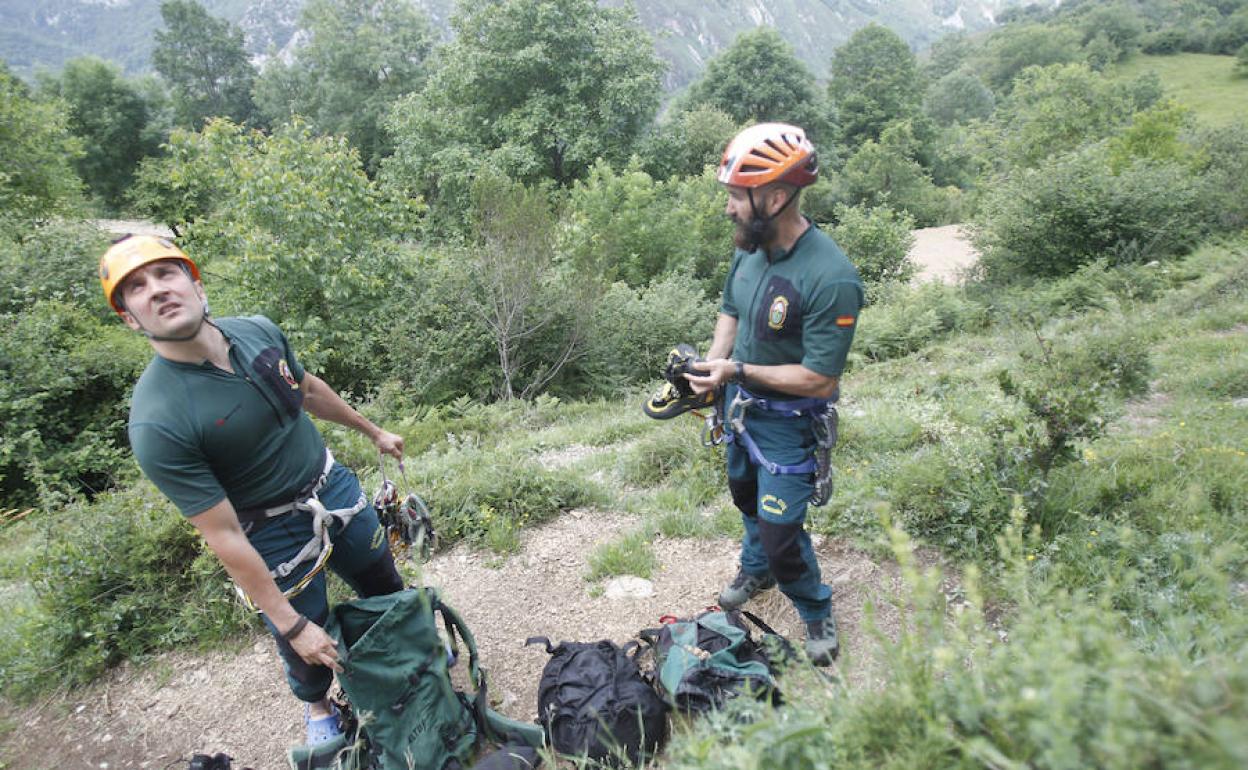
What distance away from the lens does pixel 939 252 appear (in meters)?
26.5

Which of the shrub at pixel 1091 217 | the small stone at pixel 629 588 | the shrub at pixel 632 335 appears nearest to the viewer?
the small stone at pixel 629 588

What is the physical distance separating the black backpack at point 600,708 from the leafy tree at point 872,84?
45564 mm

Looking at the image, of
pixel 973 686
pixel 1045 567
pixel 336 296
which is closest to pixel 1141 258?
pixel 1045 567

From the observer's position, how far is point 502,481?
16.8 ft

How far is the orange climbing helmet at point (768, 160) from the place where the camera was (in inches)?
104

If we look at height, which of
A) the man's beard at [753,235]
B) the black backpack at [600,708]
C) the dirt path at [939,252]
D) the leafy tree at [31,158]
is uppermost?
the leafy tree at [31,158]

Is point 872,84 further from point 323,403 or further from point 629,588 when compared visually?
point 323,403

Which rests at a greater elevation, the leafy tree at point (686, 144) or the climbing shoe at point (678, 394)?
the climbing shoe at point (678, 394)

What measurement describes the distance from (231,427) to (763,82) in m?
41.8

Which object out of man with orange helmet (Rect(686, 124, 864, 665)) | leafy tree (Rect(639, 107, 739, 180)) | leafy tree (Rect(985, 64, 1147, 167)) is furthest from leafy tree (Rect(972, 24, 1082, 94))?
man with orange helmet (Rect(686, 124, 864, 665))

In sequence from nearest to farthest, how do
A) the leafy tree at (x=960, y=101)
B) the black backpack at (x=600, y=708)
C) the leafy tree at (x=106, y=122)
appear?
the black backpack at (x=600, y=708) → the leafy tree at (x=106, y=122) → the leafy tree at (x=960, y=101)

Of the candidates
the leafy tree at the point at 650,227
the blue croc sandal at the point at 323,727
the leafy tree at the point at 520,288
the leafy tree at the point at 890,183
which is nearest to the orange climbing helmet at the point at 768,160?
the blue croc sandal at the point at 323,727

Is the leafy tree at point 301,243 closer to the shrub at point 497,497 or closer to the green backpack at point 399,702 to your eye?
the shrub at point 497,497

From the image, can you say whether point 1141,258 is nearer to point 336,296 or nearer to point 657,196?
point 657,196
